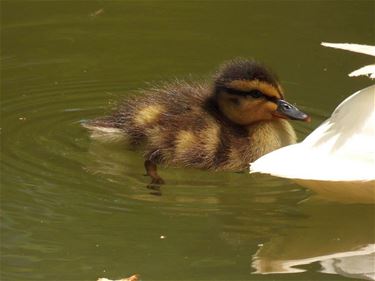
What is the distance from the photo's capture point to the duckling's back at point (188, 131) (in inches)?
129

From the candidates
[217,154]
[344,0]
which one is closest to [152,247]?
[217,154]

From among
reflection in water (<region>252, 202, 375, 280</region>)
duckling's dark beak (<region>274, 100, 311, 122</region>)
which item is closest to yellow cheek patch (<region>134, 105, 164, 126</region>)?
duckling's dark beak (<region>274, 100, 311, 122</region>)

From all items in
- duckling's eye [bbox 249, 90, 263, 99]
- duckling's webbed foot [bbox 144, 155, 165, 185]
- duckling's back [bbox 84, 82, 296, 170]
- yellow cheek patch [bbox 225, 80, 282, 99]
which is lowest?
duckling's webbed foot [bbox 144, 155, 165, 185]

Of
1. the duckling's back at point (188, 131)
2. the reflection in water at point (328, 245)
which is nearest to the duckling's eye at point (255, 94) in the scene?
the duckling's back at point (188, 131)

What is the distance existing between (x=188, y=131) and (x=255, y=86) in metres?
0.24

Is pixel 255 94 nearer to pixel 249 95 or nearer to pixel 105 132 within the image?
pixel 249 95

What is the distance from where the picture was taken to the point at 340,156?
2.64m

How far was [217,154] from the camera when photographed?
328 cm

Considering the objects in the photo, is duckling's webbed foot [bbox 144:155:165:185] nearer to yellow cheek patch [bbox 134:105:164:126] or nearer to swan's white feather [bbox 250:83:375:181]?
yellow cheek patch [bbox 134:105:164:126]

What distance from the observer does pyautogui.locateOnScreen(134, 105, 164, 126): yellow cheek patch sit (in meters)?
3.36

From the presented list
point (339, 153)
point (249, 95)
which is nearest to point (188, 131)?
point (249, 95)

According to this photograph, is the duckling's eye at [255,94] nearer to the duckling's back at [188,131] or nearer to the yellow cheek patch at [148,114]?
the duckling's back at [188,131]

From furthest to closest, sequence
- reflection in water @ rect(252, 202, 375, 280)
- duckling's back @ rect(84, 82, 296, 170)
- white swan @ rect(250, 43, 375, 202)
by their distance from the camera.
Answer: duckling's back @ rect(84, 82, 296, 170)
white swan @ rect(250, 43, 375, 202)
reflection in water @ rect(252, 202, 375, 280)

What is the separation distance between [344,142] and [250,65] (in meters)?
0.72
